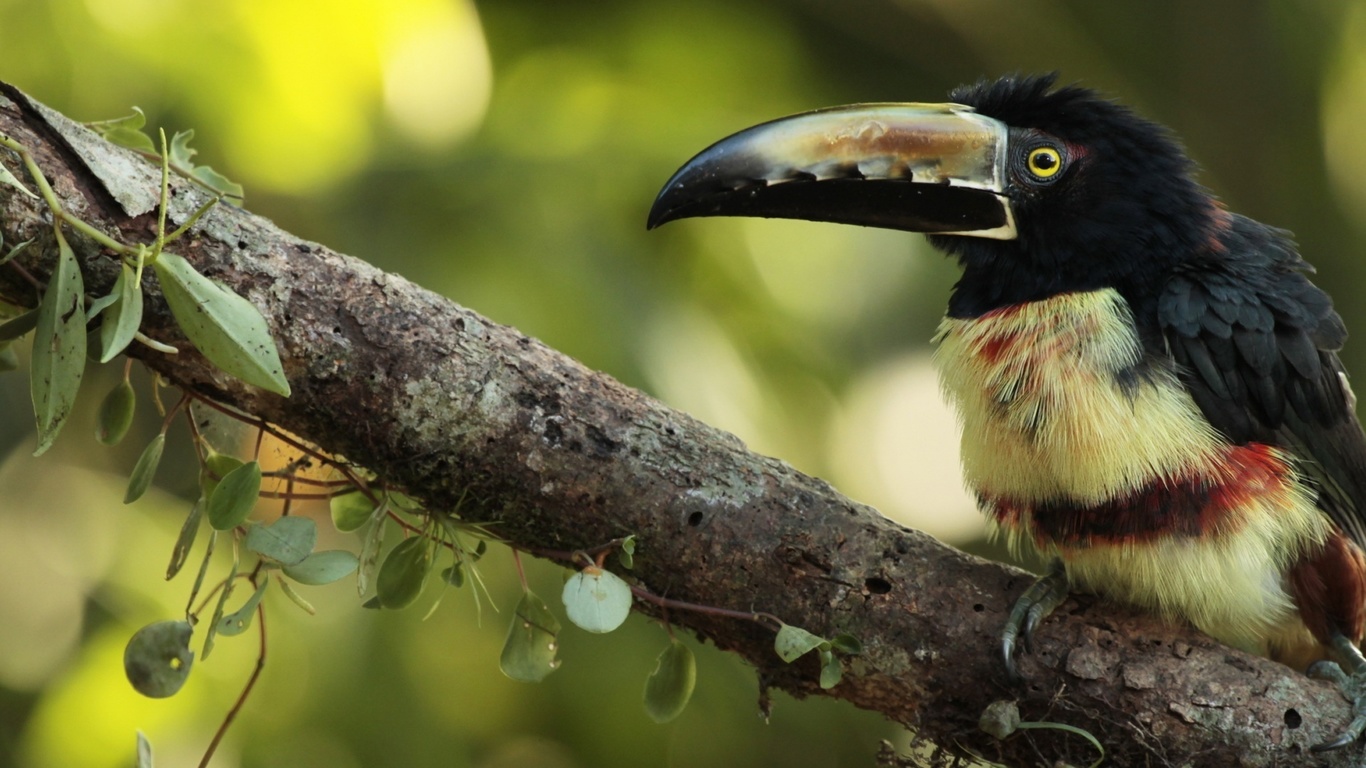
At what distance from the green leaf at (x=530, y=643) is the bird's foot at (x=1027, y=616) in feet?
1.96

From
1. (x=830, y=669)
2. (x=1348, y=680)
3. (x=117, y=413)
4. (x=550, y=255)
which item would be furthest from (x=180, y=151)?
(x=550, y=255)

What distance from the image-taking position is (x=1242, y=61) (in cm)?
494

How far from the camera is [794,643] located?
1556 millimetres

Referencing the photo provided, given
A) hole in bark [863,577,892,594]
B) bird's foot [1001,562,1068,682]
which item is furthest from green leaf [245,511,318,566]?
bird's foot [1001,562,1068,682]

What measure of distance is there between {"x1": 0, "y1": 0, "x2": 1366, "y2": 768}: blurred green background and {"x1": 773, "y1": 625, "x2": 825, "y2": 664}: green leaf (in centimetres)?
191

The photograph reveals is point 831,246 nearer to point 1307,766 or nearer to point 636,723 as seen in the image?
point 636,723

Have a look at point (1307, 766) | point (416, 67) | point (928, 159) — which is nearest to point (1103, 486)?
point (1307, 766)

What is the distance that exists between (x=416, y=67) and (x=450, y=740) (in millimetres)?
2074

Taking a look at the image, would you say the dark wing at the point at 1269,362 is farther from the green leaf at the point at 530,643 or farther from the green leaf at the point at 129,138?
the green leaf at the point at 129,138

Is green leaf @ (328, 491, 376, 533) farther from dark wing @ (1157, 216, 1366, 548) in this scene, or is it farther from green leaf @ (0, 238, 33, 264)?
dark wing @ (1157, 216, 1366, 548)

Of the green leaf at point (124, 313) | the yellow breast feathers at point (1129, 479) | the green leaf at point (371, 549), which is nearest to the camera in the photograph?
the green leaf at point (124, 313)

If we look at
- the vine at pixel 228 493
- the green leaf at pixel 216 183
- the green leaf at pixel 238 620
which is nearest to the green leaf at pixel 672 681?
the vine at pixel 228 493

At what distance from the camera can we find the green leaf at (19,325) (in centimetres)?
139

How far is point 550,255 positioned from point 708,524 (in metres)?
2.11
